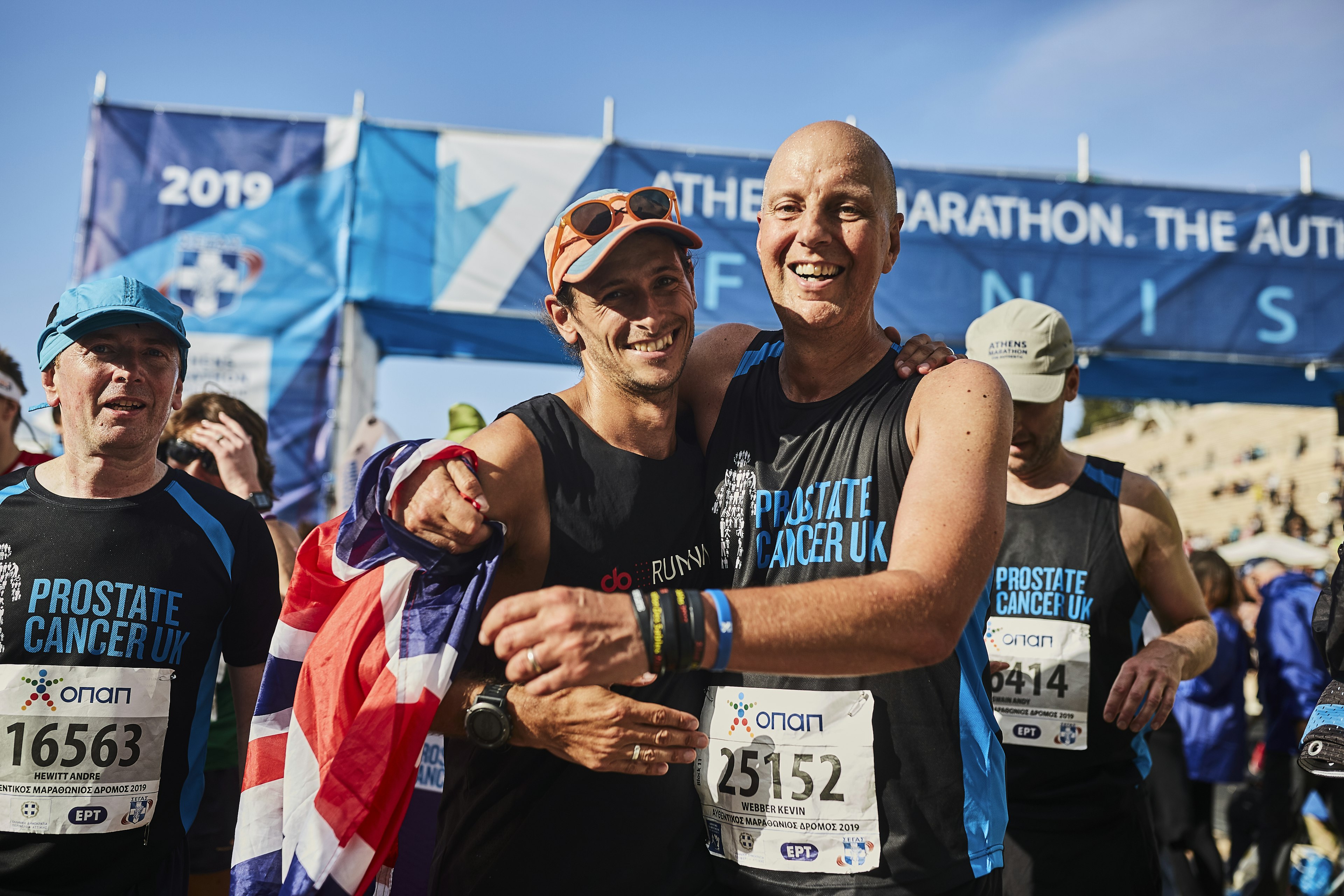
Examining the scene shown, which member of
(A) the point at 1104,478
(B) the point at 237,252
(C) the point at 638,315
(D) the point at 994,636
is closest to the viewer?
(C) the point at 638,315

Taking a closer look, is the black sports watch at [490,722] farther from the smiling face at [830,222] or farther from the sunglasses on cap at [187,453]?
the sunglasses on cap at [187,453]

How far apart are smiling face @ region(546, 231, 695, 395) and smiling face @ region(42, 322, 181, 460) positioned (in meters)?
1.31

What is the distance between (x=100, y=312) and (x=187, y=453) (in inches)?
57.9

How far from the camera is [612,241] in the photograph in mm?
2422

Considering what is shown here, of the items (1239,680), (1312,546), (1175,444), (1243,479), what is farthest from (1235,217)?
(1175,444)

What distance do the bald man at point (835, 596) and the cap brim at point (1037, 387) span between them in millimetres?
1120

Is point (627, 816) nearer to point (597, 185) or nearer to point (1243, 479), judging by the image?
point (597, 185)

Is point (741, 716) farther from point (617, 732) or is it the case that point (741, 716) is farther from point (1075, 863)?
point (1075, 863)

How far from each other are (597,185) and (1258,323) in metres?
5.85

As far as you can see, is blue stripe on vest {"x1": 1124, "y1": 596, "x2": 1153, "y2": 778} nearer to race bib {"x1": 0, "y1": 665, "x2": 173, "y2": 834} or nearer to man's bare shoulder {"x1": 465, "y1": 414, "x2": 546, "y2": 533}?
man's bare shoulder {"x1": 465, "y1": 414, "x2": 546, "y2": 533}

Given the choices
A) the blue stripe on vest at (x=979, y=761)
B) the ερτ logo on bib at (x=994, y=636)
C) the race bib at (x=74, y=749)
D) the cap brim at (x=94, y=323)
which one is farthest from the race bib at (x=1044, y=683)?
the cap brim at (x=94, y=323)

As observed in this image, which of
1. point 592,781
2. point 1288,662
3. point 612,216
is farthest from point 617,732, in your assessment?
point 1288,662

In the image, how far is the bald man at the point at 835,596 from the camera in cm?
169

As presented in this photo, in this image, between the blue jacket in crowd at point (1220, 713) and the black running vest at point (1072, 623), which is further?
the blue jacket in crowd at point (1220, 713)
